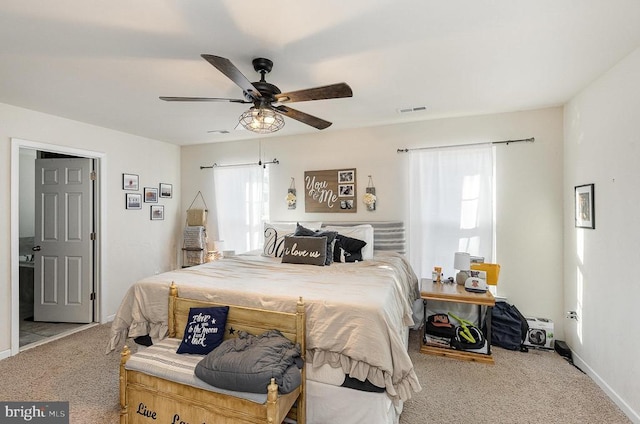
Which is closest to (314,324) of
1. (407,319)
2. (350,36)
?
(407,319)

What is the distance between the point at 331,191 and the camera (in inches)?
162

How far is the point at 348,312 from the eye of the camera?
177 cm

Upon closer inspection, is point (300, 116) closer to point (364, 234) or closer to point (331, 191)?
point (364, 234)

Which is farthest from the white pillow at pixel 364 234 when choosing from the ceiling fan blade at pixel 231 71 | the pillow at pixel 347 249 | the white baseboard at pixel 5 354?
the white baseboard at pixel 5 354

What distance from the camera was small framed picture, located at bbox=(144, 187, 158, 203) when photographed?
4406mm

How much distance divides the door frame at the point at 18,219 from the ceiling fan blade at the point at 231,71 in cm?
285

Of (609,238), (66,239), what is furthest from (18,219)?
(609,238)

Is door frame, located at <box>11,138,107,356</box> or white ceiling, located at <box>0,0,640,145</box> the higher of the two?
white ceiling, located at <box>0,0,640,145</box>

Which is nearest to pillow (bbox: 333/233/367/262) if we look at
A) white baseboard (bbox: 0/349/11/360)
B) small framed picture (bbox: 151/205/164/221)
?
small framed picture (bbox: 151/205/164/221)

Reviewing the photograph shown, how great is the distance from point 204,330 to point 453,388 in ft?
6.59

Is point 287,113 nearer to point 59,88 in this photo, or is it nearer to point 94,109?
point 59,88

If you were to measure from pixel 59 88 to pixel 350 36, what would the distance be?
2.63m

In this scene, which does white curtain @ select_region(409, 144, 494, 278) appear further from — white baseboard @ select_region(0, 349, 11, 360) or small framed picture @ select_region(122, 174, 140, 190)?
white baseboard @ select_region(0, 349, 11, 360)

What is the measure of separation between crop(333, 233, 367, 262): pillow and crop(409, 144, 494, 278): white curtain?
2.82ft
